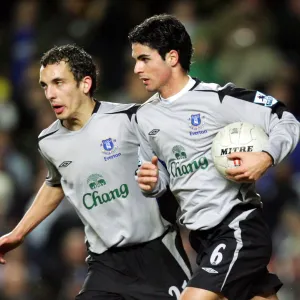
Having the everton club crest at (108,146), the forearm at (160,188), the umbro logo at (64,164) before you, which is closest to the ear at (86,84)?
the everton club crest at (108,146)

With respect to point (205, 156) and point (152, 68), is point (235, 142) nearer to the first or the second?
point (205, 156)

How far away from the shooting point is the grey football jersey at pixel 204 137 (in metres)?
5.25

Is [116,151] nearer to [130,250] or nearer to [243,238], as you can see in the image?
[130,250]

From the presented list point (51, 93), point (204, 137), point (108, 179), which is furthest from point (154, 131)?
point (51, 93)

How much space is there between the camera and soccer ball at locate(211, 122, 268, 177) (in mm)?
5070

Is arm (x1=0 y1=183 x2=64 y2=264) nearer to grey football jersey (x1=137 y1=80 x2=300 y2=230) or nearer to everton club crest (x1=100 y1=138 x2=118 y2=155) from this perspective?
everton club crest (x1=100 y1=138 x2=118 y2=155)

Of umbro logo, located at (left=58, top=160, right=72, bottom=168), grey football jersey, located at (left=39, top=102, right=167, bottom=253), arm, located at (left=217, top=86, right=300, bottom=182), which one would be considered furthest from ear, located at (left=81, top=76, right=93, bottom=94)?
arm, located at (left=217, top=86, right=300, bottom=182)

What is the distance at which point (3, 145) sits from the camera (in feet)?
34.0

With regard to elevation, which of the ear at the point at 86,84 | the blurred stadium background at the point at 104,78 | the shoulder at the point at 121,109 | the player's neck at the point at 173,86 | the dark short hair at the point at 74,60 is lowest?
the blurred stadium background at the point at 104,78

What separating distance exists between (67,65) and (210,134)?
3.25 ft

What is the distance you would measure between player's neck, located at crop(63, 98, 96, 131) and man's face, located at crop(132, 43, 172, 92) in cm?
44

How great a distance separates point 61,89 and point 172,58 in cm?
69

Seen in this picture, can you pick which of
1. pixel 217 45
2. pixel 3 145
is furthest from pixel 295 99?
pixel 3 145

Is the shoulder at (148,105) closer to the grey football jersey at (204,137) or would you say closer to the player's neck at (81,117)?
the grey football jersey at (204,137)
